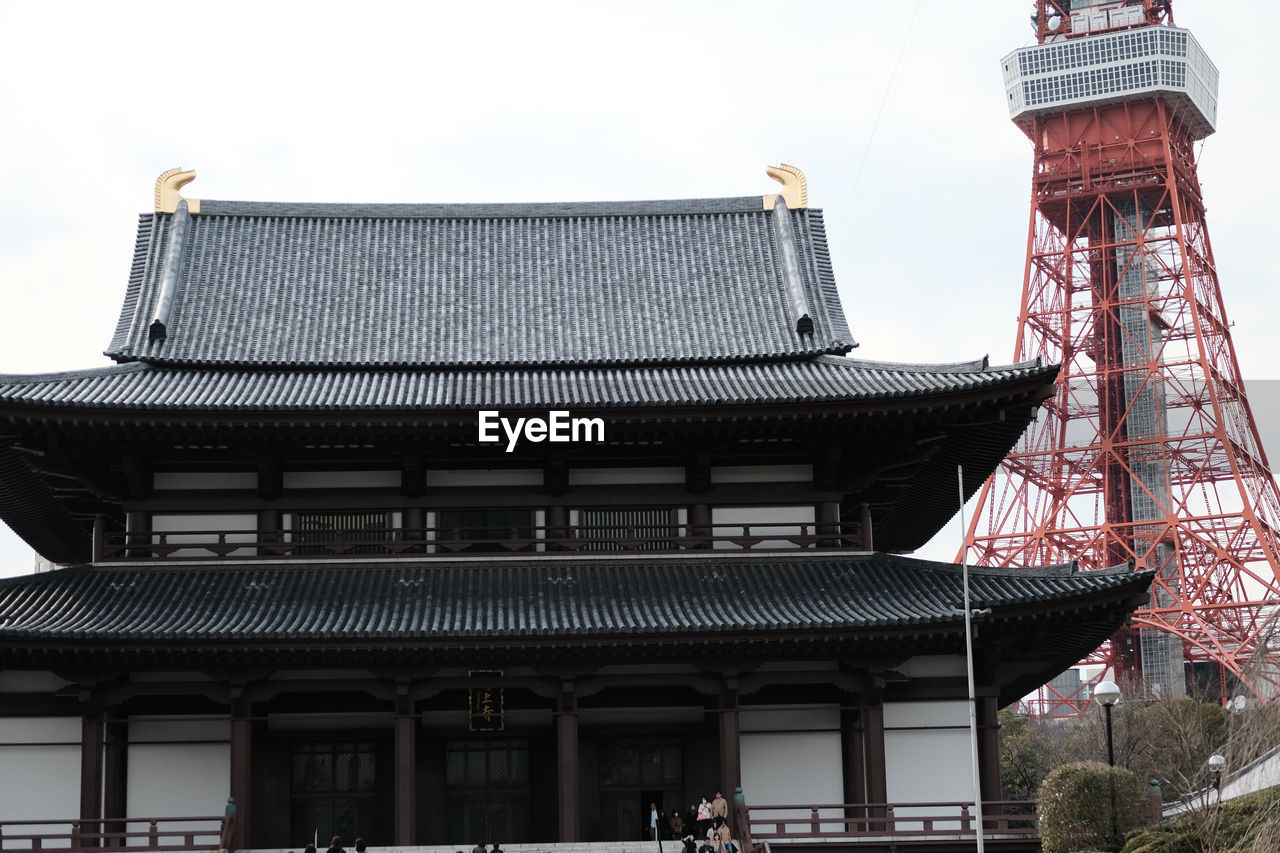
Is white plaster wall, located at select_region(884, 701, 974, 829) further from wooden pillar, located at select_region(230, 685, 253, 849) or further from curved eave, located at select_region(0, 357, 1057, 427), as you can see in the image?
wooden pillar, located at select_region(230, 685, 253, 849)

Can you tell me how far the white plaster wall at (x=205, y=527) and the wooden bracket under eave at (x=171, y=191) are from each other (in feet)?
36.1

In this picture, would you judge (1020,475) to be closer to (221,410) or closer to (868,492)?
(868,492)

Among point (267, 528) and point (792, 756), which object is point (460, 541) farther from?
point (792, 756)

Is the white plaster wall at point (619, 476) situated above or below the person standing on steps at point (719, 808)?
above

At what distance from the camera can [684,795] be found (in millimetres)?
31750

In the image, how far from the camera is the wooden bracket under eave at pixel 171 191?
40.1 meters

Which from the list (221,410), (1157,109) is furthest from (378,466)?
(1157,109)

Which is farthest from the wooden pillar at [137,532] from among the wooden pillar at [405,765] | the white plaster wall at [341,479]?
the wooden pillar at [405,765]

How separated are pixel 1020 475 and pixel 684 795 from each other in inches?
3238

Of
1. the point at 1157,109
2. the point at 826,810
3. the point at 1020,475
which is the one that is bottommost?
the point at 826,810

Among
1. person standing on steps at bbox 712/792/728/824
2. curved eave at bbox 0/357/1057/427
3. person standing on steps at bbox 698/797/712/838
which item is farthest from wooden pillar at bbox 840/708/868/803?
curved eave at bbox 0/357/1057/427

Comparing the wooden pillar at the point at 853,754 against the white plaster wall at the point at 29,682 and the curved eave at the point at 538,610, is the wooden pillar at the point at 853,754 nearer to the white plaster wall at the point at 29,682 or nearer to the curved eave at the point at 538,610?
the curved eave at the point at 538,610

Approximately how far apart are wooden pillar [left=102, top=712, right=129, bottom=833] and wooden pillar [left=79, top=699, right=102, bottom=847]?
259 mm

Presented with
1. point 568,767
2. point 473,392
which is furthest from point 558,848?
point 473,392
